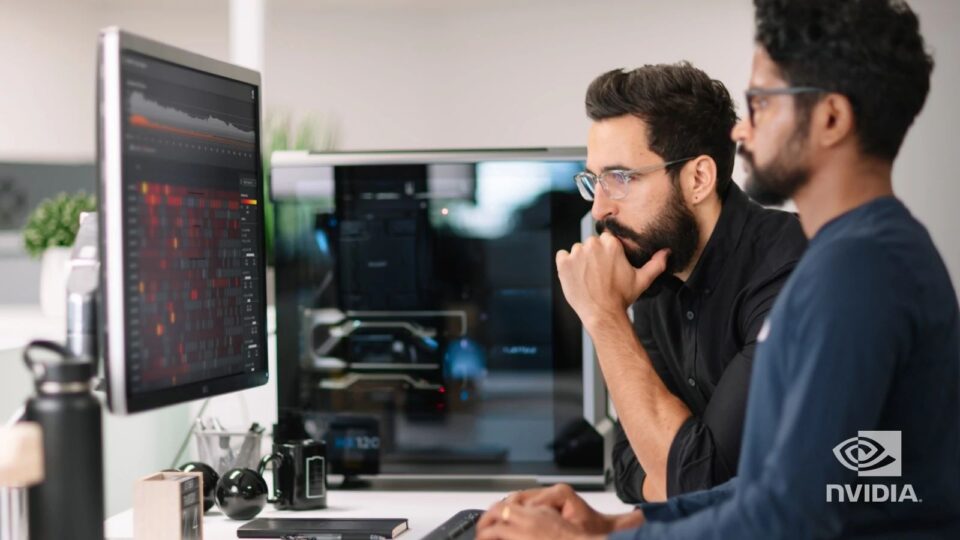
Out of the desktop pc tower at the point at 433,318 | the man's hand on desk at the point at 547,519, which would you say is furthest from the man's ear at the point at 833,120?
the desktop pc tower at the point at 433,318

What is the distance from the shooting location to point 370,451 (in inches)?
87.3

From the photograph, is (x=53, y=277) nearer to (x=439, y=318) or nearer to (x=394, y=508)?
(x=439, y=318)

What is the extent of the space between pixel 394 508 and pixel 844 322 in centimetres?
112

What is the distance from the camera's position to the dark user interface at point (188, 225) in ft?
4.40

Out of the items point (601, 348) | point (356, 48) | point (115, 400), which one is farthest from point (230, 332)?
point (356, 48)

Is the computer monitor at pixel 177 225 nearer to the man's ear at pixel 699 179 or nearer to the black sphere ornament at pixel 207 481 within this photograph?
the black sphere ornament at pixel 207 481

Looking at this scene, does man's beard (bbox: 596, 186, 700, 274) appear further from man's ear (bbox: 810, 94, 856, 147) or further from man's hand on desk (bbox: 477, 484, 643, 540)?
man's ear (bbox: 810, 94, 856, 147)

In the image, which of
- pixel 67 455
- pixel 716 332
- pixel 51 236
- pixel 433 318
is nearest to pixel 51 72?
pixel 51 236

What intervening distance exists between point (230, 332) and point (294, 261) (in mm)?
634

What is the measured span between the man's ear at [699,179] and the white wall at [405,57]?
285 cm

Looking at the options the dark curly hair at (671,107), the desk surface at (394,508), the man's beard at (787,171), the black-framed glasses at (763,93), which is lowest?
the desk surface at (394,508)

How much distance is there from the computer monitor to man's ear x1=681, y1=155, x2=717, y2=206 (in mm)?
727

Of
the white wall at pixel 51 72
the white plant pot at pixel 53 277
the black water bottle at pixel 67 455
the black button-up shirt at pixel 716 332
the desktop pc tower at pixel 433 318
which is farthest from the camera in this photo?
the white wall at pixel 51 72

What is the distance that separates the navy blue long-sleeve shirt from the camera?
40.5 inches
